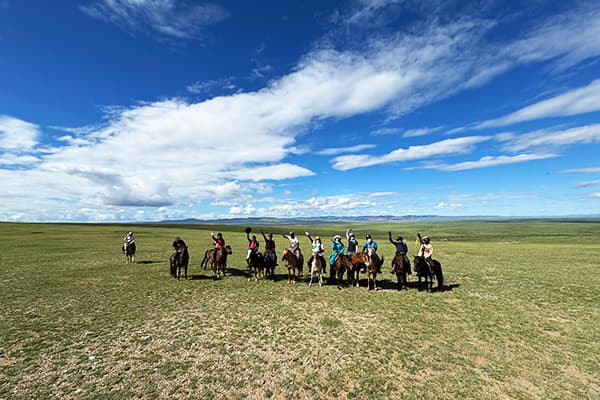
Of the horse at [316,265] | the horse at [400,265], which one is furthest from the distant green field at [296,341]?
the horse at [400,265]

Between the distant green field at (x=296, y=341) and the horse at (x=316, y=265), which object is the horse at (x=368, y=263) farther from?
the horse at (x=316, y=265)

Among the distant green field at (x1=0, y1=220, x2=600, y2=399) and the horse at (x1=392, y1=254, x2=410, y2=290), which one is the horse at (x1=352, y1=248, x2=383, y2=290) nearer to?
the horse at (x1=392, y1=254, x2=410, y2=290)

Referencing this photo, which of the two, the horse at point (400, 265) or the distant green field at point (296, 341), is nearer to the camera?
the distant green field at point (296, 341)

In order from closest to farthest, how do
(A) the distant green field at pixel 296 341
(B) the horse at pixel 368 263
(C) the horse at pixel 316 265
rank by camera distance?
(A) the distant green field at pixel 296 341, (B) the horse at pixel 368 263, (C) the horse at pixel 316 265

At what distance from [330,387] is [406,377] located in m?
2.29

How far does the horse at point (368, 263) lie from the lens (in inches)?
683

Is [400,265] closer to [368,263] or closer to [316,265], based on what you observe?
[368,263]

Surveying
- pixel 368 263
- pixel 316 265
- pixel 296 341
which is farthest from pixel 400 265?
pixel 296 341

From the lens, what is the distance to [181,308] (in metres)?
13.9

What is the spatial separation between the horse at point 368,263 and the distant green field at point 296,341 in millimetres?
1127

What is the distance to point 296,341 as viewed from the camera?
33.8ft

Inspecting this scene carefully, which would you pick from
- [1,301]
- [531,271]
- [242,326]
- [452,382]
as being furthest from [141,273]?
[531,271]

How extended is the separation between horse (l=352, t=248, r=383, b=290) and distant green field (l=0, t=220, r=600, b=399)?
113cm

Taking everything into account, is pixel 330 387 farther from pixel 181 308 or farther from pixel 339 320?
pixel 181 308
